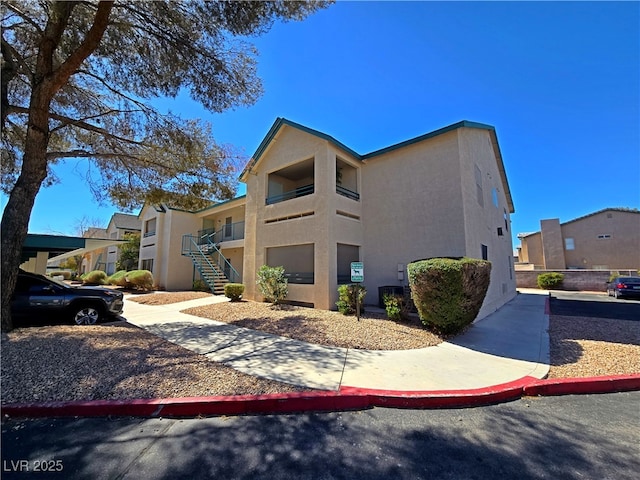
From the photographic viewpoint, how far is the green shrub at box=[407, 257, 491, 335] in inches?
269

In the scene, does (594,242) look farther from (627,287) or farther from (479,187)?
(479,187)

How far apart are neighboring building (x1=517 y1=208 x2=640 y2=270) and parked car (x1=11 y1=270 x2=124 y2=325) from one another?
1464 inches

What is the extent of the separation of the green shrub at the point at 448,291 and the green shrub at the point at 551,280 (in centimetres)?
2194

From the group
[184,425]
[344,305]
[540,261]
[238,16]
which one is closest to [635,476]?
[184,425]

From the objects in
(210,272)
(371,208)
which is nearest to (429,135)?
(371,208)

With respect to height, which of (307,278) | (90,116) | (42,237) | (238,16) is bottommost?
(307,278)

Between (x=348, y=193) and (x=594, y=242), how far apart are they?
3149 centimetres

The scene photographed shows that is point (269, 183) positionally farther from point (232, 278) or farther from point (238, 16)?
point (238, 16)

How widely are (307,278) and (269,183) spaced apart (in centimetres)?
538

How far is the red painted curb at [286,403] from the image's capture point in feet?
11.6

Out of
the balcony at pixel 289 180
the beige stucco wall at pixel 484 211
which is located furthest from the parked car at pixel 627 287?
the balcony at pixel 289 180

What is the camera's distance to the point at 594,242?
28594 millimetres

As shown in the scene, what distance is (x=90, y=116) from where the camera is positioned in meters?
8.69

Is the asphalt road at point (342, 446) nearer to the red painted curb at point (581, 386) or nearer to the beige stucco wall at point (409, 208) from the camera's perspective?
the red painted curb at point (581, 386)
